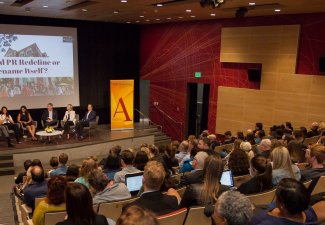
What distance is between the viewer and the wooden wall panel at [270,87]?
29.6ft

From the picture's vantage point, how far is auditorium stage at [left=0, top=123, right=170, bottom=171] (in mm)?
9086

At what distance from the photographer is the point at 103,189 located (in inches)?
131

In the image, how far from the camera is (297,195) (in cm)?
208

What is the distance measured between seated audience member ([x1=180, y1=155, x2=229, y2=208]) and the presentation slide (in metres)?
9.80

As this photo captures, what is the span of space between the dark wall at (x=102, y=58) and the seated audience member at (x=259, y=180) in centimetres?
1007

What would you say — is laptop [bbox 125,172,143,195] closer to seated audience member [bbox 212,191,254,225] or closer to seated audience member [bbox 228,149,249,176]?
seated audience member [bbox 228,149,249,176]

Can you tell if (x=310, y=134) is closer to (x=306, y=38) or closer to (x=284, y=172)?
(x=306, y=38)

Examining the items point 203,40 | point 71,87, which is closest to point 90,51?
point 71,87

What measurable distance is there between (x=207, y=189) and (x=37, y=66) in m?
9.98

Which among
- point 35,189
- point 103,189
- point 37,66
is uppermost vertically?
point 37,66

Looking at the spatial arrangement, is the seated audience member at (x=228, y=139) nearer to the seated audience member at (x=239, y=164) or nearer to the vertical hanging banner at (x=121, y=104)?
the seated audience member at (x=239, y=164)

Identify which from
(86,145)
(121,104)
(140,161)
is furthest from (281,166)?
(121,104)

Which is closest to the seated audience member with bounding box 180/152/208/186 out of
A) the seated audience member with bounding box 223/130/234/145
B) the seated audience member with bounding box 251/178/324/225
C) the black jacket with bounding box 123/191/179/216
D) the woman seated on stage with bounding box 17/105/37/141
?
the black jacket with bounding box 123/191/179/216

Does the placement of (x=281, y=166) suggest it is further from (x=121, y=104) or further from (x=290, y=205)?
(x=121, y=104)
